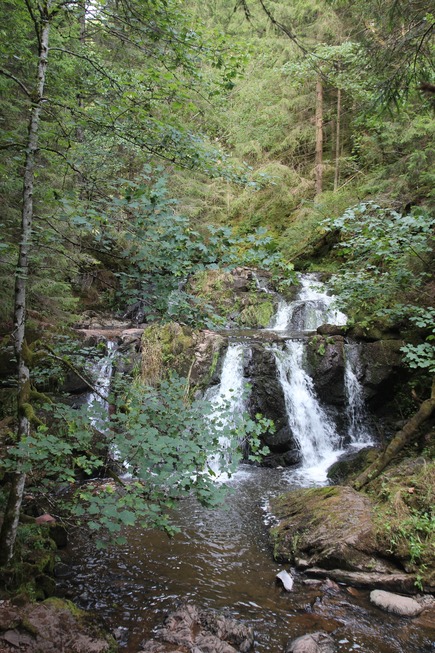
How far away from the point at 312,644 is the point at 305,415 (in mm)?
5834

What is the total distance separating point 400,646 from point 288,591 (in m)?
1.18

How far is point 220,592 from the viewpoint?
437cm

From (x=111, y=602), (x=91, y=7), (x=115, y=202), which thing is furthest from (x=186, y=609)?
(x=91, y=7)

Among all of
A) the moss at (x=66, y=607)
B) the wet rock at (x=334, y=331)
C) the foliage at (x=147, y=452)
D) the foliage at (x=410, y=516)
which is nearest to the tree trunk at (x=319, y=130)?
the wet rock at (x=334, y=331)

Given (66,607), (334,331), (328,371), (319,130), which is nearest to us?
(66,607)

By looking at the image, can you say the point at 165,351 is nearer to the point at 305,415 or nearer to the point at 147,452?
the point at 305,415

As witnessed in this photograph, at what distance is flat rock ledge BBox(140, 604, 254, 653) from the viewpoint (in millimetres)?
3416

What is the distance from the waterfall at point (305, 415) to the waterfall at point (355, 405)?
480 mm

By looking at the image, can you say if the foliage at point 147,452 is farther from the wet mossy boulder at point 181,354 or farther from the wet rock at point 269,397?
the wet mossy boulder at point 181,354

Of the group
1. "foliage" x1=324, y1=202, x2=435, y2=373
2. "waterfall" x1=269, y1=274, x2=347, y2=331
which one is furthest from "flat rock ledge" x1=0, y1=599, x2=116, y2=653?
"waterfall" x1=269, y1=274, x2=347, y2=331

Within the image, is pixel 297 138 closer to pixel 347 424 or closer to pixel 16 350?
pixel 347 424

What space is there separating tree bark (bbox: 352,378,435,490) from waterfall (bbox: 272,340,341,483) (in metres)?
1.85

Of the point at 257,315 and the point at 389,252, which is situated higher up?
the point at 257,315

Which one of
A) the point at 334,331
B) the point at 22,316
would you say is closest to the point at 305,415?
the point at 334,331
